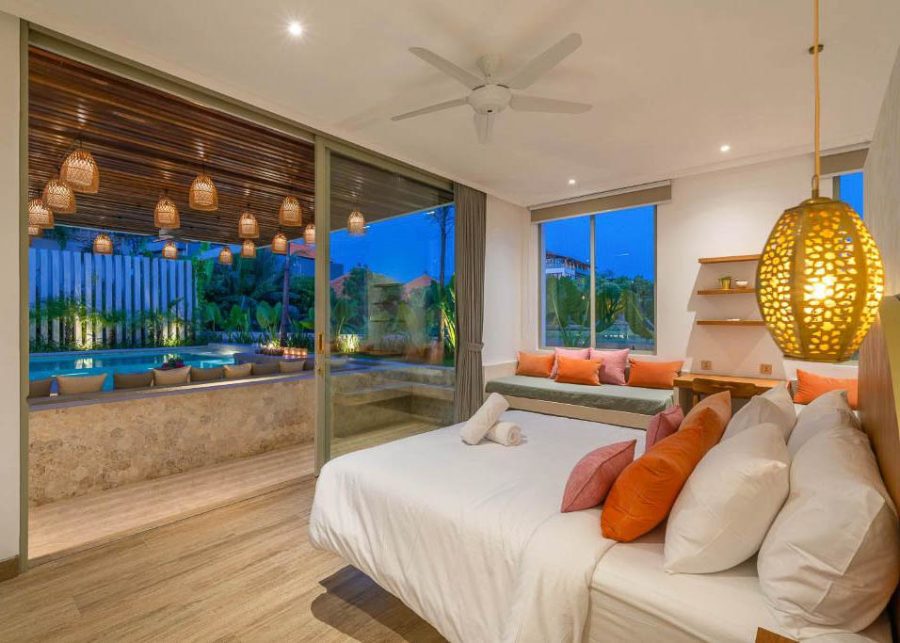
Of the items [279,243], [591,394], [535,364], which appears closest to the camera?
[591,394]

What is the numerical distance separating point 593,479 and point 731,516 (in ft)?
1.51

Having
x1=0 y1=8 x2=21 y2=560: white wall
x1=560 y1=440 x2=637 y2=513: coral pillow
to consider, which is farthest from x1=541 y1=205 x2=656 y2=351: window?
x1=0 y1=8 x2=21 y2=560: white wall

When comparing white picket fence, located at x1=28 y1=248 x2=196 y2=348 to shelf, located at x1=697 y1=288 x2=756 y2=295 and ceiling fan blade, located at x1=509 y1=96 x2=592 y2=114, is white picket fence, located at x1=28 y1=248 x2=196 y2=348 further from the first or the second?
shelf, located at x1=697 y1=288 x2=756 y2=295

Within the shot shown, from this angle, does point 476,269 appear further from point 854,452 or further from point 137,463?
point 854,452

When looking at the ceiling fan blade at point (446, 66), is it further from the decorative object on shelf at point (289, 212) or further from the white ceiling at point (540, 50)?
the decorative object on shelf at point (289, 212)

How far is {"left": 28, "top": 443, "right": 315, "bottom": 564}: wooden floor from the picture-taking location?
2.57 metres

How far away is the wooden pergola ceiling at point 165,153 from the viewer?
2.96 m

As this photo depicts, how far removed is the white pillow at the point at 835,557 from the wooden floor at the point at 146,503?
3.15 m

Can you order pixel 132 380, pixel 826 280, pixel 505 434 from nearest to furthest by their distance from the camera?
pixel 826 280 < pixel 505 434 < pixel 132 380

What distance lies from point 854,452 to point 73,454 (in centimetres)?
429

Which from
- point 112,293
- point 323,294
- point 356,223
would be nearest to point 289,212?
point 356,223

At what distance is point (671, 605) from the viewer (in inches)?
46.9

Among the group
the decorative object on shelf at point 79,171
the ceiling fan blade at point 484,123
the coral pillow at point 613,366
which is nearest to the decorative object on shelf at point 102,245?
the decorative object on shelf at point 79,171

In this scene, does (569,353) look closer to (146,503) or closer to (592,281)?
(592,281)
